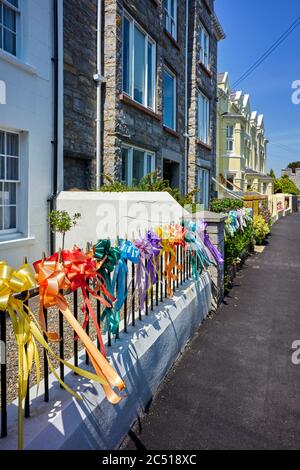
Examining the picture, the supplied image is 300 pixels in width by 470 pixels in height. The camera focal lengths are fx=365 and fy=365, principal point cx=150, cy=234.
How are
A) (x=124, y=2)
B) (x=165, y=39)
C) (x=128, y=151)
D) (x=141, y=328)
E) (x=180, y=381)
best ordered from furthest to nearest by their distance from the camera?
(x=165, y=39) → (x=128, y=151) → (x=124, y=2) → (x=180, y=381) → (x=141, y=328)

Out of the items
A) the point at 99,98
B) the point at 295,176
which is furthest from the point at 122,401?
the point at 295,176

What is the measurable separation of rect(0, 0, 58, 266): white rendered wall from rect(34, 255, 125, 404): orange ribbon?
4265 mm

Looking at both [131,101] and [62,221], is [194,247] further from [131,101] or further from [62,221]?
[131,101]

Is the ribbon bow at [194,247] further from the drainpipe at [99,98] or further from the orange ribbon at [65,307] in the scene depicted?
the drainpipe at [99,98]

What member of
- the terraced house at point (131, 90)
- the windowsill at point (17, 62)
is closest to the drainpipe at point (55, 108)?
the terraced house at point (131, 90)

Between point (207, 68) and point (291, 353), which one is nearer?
point (291, 353)

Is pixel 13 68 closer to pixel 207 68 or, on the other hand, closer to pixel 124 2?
pixel 124 2

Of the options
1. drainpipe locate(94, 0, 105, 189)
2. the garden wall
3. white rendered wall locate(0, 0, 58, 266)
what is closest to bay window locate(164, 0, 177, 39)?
drainpipe locate(94, 0, 105, 189)

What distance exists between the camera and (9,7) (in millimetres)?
6254

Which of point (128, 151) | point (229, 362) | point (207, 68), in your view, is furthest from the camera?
point (207, 68)

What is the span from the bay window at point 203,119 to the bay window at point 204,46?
1.55m

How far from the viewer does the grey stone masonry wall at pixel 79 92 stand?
767cm

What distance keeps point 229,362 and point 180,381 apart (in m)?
0.73
